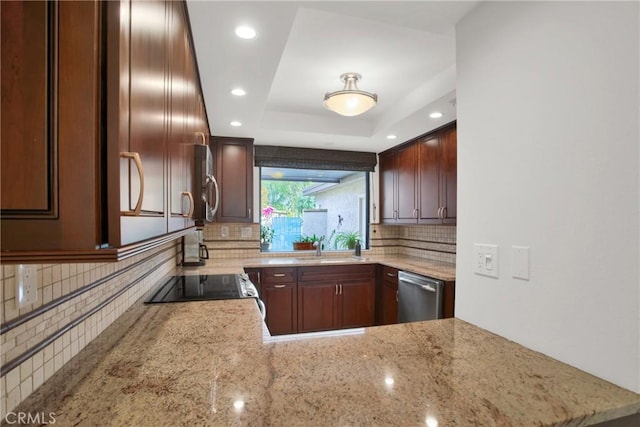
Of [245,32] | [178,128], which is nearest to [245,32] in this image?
[245,32]

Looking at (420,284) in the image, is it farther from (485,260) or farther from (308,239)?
(308,239)

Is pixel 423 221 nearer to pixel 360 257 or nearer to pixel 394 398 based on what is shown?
pixel 360 257

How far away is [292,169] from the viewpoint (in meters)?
4.09

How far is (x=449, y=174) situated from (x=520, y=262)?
6.39 ft

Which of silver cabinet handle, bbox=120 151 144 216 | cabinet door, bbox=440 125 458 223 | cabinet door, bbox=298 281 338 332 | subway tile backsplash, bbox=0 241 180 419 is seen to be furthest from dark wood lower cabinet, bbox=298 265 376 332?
silver cabinet handle, bbox=120 151 144 216

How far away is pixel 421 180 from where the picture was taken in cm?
333

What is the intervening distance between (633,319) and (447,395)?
0.51 meters

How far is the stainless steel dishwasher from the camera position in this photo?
8.70 ft

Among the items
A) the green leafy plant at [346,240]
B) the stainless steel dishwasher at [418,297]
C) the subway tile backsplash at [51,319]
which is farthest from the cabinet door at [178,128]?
the green leafy plant at [346,240]

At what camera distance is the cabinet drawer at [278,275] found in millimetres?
3377

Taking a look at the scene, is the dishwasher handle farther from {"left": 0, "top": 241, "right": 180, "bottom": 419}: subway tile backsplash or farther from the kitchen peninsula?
{"left": 0, "top": 241, "right": 180, "bottom": 419}: subway tile backsplash

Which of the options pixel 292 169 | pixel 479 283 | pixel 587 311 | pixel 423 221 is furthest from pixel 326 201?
pixel 587 311

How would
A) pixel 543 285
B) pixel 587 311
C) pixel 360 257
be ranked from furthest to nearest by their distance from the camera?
1. pixel 360 257
2. pixel 543 285
3. pixel 587 311

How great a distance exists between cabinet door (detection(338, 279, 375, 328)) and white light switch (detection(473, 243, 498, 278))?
2397 mm
